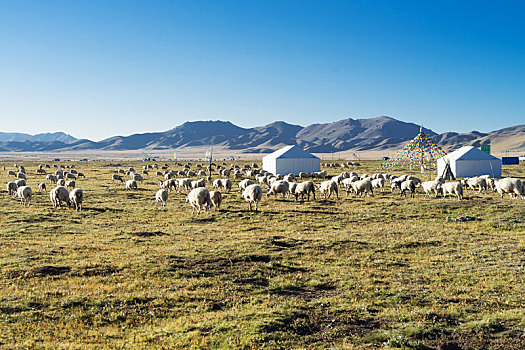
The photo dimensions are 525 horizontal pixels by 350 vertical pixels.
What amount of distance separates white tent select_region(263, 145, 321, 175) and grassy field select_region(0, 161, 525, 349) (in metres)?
38.7

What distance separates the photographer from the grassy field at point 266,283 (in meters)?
9.55

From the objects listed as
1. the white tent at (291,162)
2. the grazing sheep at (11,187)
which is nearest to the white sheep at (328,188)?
the white tent at (291,162)

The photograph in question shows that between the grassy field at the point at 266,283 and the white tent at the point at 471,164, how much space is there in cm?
3302

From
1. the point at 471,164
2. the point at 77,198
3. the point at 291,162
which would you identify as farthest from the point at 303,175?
the point at 77,198

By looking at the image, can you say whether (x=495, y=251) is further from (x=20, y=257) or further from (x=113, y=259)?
(x=20, y=257)

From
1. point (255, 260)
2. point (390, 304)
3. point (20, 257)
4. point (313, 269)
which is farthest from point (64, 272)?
point (390, 304)

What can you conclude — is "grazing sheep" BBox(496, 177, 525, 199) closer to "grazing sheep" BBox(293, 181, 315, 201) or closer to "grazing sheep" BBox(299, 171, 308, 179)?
"grazing sheep" BBox(293, 181, 315, 201)

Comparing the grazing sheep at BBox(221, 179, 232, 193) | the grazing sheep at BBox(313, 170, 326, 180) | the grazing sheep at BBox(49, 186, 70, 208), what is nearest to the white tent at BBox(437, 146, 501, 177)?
the grazing sheep at BBox(313, 170, 326, 180)

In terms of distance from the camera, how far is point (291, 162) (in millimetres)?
65562

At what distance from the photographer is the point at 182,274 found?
48.0ft

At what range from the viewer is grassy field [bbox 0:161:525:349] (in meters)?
9.55

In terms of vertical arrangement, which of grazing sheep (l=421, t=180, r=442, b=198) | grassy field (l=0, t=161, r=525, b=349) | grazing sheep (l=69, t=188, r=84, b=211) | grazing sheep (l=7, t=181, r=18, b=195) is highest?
grazing sheep (l=7, t=181, r=18, b=195)

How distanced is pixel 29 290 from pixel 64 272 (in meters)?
2.00

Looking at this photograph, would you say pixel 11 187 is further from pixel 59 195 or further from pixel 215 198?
pixel 215 198
